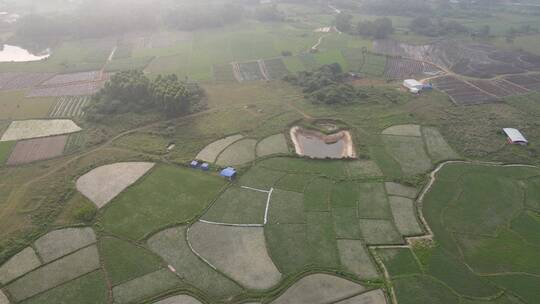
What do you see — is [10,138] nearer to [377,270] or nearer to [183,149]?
[183,149]

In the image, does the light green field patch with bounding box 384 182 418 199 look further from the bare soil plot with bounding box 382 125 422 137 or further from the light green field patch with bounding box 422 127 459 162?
the bare soil plot with bounding box 382 125 422 137

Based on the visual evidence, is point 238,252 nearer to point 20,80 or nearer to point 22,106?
point 22,106

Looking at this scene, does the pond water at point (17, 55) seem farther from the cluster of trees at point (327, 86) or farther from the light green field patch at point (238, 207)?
the light green field patch at point (238, 207)

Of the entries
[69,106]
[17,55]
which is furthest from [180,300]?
[17,55]

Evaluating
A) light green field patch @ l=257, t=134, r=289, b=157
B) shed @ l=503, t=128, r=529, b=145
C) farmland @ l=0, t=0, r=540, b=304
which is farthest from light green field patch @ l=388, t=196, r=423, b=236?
shed @ l=503, t=128, r=529, b=145

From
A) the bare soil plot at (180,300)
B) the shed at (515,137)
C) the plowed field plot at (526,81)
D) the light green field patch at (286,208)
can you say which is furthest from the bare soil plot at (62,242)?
the plowed field plot at (526,81)

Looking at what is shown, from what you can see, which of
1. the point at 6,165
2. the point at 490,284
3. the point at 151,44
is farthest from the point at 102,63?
the point at 490,284
